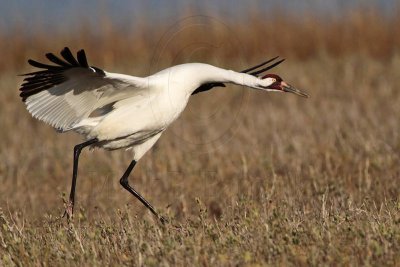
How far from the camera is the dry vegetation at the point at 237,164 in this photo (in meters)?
4.22

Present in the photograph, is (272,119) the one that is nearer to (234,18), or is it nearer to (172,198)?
(172,198)

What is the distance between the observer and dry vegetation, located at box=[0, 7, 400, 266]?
422 centimetres

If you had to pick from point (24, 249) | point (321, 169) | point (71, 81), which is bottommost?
point (321, 169)

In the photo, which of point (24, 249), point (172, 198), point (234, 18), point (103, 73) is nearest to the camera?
point (24, 249)

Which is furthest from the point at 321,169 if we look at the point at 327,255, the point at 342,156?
the point at 327,255

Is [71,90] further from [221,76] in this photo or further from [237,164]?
[237,164]

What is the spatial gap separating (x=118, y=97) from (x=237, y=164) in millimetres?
2235

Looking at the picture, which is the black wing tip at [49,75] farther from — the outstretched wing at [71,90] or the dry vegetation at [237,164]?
the dry vegetation at [237,164]

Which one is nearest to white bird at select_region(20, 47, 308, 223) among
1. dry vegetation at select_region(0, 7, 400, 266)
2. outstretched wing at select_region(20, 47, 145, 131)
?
outstretched wing at select_region(20, 47, 145, 131)

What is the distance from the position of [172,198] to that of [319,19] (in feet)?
26.0

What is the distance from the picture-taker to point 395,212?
4.63 metres

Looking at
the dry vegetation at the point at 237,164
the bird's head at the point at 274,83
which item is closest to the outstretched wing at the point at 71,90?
the dry vegetation at the point at 237,164

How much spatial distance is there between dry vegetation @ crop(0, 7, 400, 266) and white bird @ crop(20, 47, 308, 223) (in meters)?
0.60

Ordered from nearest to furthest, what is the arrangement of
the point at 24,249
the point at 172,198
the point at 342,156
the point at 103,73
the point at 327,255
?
the point at 327,255, the point at 24,249, the point at 103,73, the point at 172,198, the point at 342,156
